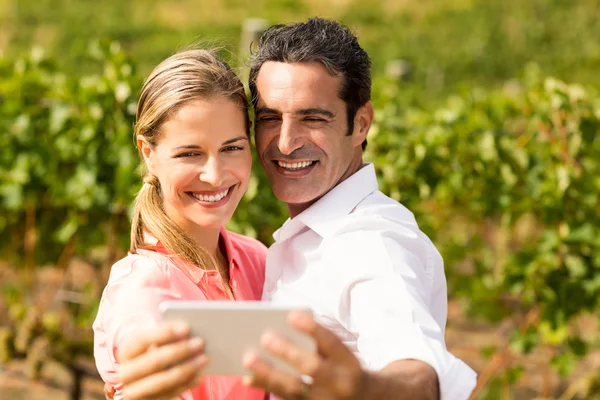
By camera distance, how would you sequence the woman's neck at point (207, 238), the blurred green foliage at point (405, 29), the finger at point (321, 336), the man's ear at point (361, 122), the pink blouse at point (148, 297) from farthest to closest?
the blurred green foliage at point (405, 29) → the man's ear at point (361, 122) → the woman's neck at point (207, 238) → the pink blouse at point (148, 297) → the finger at point (321, 336)

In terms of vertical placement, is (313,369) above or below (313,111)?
below

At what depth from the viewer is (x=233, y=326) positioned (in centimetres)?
121

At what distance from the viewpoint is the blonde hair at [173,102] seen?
1.79 metres

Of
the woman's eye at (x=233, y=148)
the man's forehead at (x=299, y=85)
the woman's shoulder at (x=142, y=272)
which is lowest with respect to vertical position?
the woman's shoulder at (x=142, y=272)

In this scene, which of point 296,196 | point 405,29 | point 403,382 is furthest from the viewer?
point 405,29

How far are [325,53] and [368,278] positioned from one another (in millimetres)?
570

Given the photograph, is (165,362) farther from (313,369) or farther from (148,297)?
(148,297)

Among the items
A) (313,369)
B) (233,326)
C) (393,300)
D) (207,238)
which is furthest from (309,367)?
(207,238)

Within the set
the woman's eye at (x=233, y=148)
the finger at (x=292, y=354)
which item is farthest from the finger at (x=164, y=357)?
the woman's eye at (x=233, y=148)

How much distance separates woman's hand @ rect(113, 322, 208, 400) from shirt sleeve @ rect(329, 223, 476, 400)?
1.25 feet

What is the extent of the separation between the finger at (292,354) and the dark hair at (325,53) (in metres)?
0.89

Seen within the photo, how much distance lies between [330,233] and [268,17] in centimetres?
1933

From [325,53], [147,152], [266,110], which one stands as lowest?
[147,152]

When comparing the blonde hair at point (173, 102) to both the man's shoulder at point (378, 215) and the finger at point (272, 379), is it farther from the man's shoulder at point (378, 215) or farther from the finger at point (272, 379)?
the finger at point (272, 379)
